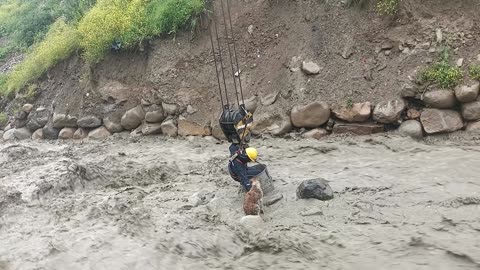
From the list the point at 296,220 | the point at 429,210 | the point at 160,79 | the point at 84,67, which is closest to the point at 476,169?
the point at 429,210

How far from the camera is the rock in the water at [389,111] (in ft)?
23.5

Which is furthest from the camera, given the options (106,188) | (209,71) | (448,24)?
(209,71)

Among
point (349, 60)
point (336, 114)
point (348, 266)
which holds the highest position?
point (349, 60)

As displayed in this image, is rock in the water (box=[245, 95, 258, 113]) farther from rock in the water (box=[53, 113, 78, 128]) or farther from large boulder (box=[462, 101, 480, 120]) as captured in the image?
rock in the water (box=[53, 113, 78, 128])

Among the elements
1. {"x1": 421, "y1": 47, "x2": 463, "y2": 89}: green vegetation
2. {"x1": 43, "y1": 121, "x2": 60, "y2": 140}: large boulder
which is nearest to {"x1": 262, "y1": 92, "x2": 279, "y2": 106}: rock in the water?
{"x1": 421, "y1": 47, "x2": 463, "y2": 89}: green vegetation

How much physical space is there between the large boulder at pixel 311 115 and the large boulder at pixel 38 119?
6.38 m

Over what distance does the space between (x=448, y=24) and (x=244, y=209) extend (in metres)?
4.56

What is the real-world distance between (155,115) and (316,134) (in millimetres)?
3455

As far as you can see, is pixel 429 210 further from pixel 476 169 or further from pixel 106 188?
pixel 106 188

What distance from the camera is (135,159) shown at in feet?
26.2

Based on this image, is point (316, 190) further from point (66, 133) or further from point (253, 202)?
point (66, 133)

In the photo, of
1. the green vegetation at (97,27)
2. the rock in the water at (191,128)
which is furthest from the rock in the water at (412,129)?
the green vegetation at (97,27)

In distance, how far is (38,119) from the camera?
11.3 m

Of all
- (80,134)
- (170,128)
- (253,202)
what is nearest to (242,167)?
(253,202)
